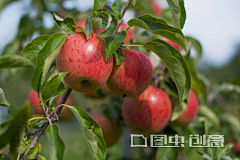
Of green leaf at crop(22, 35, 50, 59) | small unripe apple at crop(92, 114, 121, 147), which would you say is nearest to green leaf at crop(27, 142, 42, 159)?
green leaf at crop(22, 35, 50, 59)

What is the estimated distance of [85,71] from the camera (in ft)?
2.46

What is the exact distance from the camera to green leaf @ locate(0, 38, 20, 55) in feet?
5.48

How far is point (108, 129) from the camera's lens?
4.63ft

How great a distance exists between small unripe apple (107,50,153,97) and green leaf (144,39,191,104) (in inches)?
3.7

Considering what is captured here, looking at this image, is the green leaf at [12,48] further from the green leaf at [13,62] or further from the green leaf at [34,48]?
the green leaf at [34,48]

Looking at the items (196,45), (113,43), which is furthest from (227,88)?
(113,43)

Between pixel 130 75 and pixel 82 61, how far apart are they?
0.66 feet

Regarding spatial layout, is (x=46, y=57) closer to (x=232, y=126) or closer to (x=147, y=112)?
(x=147, y=112)

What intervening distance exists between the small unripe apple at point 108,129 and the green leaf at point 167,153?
1.01 feet

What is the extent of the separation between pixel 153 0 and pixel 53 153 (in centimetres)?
240

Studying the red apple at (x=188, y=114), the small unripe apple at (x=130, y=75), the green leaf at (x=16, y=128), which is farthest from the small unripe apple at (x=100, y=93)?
the green leaf at (x=16, y=128)

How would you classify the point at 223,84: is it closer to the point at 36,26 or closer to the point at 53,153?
the point at 36,26

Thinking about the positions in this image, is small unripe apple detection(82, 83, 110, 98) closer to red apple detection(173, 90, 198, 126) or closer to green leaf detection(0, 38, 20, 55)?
red apple detection(173, 90, 198, 126)

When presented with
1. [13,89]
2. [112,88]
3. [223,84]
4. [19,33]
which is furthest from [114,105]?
[13,89]
